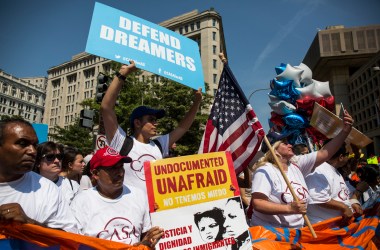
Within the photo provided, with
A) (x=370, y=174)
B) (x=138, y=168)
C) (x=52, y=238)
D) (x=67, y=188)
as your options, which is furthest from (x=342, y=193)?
(x=67, y=188)

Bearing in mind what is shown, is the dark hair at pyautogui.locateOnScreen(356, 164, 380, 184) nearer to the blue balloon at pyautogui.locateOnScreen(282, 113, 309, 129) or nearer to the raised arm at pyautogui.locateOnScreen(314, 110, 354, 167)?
the blue balloon at pyautogui.locateOnScreen(282, 113, 309, 129)

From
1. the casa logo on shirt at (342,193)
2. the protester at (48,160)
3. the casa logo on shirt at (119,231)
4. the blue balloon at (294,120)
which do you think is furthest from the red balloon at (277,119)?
the protester at (48,160)

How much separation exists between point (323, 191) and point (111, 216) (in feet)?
8.36

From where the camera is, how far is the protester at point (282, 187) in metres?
2.81

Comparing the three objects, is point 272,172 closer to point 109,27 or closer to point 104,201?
point 104,201

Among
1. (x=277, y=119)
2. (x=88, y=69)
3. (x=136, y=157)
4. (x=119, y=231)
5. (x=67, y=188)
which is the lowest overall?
(x=119, y=231)

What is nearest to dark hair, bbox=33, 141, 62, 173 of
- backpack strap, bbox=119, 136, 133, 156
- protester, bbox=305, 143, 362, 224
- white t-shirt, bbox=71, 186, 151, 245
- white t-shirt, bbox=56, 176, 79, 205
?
→ white t-shirt, bbox=56, 176, 79, 205

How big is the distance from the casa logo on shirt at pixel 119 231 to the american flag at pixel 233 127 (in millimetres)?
1582

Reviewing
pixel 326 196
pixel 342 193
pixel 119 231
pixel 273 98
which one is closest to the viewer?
pixel 119 231

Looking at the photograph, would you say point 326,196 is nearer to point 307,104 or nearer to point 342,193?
point 342,193

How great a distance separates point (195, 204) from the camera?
2461 millimetres

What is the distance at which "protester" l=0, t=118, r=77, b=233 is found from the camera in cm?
196

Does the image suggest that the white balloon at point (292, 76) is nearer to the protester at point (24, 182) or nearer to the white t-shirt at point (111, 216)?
the white t-shirt at point (111, 216)

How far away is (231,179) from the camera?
8.77 feet
